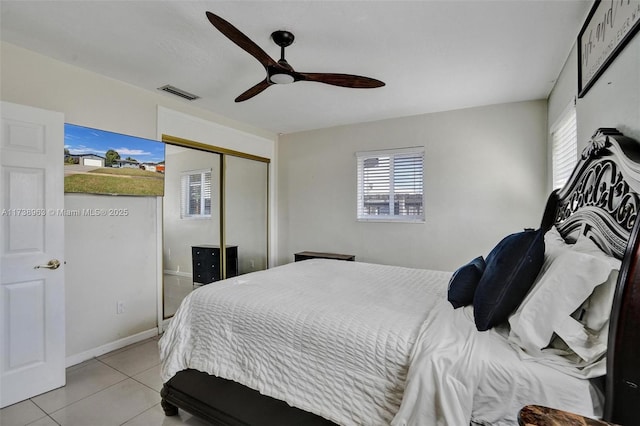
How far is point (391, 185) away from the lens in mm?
4215

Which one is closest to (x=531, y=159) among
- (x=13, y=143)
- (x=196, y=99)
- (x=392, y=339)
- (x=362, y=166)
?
(x=362, y=166)

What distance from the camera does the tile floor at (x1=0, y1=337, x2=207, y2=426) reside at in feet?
6.35

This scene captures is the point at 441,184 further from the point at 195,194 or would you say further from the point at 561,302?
the point at 195,194

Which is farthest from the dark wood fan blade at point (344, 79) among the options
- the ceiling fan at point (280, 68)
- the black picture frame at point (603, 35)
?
the black picture frame at point (603, 35)

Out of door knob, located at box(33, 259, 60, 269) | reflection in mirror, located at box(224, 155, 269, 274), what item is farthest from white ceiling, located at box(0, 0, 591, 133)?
door knob, located at box(33, 259, 60, 269)

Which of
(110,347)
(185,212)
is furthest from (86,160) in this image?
(110,347)

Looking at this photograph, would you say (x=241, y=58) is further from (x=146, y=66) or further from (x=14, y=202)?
(x=14, y=202)

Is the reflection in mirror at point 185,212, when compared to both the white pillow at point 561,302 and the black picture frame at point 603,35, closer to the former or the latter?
the white pillow at point 561,302

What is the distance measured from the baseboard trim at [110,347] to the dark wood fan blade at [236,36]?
2.92 m

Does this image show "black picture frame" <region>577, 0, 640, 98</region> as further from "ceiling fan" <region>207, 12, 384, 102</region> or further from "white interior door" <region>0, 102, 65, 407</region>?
"white interior door" <region>0, 102, 65, 407</region>

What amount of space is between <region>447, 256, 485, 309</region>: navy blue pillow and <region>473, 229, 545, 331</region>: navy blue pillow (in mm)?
227

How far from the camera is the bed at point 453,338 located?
974 mm

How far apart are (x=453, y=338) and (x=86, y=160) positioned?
3131 millimetres

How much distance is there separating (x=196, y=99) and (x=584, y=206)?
357cm
